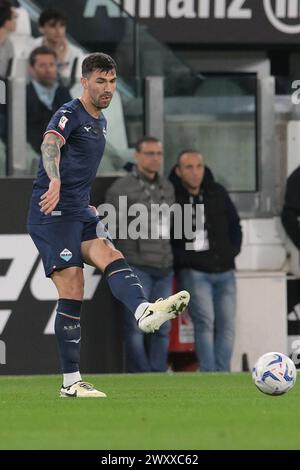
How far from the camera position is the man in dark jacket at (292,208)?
15781 mm

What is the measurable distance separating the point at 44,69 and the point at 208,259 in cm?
260

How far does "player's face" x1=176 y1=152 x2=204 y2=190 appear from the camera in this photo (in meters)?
15.3

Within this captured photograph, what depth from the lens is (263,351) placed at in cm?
1576

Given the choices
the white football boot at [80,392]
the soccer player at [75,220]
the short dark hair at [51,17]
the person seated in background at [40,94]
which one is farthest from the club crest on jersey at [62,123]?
the short dark hair at [51,17]

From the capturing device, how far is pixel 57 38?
627 inches

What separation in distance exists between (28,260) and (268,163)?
11.0 ft

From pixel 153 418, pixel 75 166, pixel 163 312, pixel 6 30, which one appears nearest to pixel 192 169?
pixel 6 30

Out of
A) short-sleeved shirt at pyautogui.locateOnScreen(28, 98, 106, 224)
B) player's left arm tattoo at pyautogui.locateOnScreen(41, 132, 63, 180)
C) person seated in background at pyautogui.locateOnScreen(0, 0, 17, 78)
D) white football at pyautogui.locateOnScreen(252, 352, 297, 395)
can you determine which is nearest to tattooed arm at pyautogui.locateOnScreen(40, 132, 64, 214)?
player's left arm tattoo at pyautogui.locateOnScreen(41, 132, 63, 180)

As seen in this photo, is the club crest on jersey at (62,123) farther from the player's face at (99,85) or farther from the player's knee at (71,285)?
the player's knee at (71,285)

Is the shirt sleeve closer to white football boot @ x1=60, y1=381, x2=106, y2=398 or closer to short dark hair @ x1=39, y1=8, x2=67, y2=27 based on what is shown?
white football boot @ x1=60, y1=381, x2=106, y2=398

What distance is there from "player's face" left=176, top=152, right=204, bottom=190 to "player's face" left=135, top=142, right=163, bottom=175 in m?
0.39

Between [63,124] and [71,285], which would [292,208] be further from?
[63,124]

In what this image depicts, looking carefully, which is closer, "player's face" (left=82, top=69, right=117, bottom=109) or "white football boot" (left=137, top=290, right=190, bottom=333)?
"white football boot" (left=137, top=290, right=190, bottom=333)

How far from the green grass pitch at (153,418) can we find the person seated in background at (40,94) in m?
3.78
